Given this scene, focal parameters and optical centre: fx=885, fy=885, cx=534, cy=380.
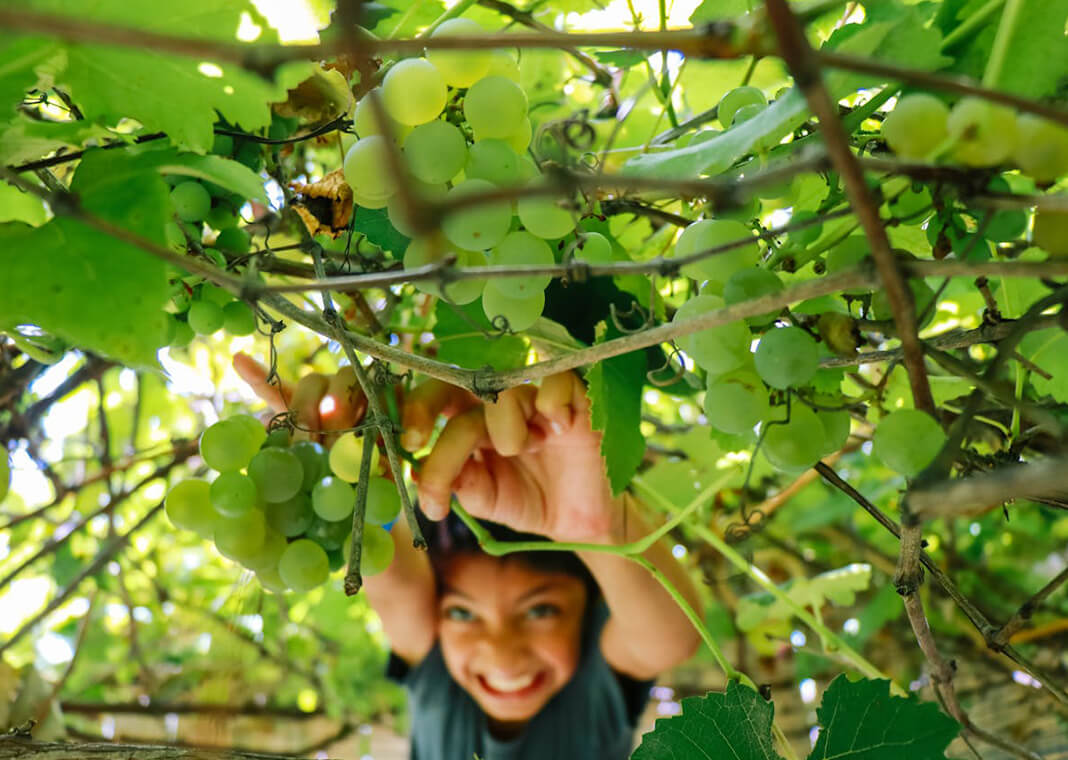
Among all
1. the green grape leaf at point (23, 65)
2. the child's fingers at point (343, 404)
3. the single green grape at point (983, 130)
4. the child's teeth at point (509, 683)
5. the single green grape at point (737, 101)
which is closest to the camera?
the single green grape at point (983, 130)

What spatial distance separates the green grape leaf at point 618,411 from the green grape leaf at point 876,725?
22 cm

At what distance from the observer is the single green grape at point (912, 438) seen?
0.45 meters

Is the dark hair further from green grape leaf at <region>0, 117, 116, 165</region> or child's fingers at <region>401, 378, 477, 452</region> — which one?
green grape leaf at <region>0, 117, 116, 165</region>

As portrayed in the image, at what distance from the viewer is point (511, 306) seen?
22.2 inches

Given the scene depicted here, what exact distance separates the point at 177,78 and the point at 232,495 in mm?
312

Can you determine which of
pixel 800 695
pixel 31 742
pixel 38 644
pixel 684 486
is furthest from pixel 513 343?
pixel 38 644

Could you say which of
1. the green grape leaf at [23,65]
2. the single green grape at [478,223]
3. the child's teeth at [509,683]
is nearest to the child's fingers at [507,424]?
the single green grape at [478,223]

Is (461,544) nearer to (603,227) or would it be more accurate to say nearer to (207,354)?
(207,354)

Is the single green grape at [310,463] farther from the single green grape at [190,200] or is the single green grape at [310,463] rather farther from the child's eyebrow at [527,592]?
the child's eyebrow at [527,592]

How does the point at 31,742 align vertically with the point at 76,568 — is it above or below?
below

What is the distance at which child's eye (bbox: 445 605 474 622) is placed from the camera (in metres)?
1.50

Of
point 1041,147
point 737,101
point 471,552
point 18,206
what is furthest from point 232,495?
point 471,552

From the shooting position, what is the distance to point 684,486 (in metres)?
1.07

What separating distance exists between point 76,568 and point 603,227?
1.44 metres
